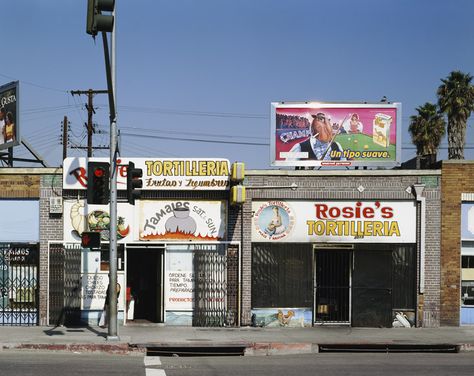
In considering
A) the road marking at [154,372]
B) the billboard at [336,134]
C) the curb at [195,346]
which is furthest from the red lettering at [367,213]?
the road marking at [154,372]

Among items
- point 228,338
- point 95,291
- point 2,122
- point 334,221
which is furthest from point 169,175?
point 2,122

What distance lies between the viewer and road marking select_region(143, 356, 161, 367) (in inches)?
559

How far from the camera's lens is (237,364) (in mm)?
14258

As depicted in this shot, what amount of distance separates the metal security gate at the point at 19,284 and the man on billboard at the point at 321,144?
27.6 feet

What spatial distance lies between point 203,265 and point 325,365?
717 cm

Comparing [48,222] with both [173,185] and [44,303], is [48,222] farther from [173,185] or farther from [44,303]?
[173,185]

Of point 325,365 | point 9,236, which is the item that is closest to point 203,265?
point 9,236

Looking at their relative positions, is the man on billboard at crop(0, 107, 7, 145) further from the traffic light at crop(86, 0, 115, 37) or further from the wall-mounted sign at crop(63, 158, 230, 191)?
the traffic light at crop(86, 0, 115, 37)

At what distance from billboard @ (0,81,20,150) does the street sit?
→ 28.5 feet

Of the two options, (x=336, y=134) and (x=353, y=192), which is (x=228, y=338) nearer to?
(x=353, y=192)

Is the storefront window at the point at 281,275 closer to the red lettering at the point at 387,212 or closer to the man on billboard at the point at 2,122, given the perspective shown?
the red lettering at the point at 387,212

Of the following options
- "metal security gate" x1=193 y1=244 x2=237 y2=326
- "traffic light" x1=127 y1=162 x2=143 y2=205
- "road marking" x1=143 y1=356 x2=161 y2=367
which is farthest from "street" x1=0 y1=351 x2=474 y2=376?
"metal security gate" x1=193 y1=244 x2=237 y2=326

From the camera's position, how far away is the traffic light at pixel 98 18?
12.7 meters

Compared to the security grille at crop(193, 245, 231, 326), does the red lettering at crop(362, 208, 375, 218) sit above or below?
above
